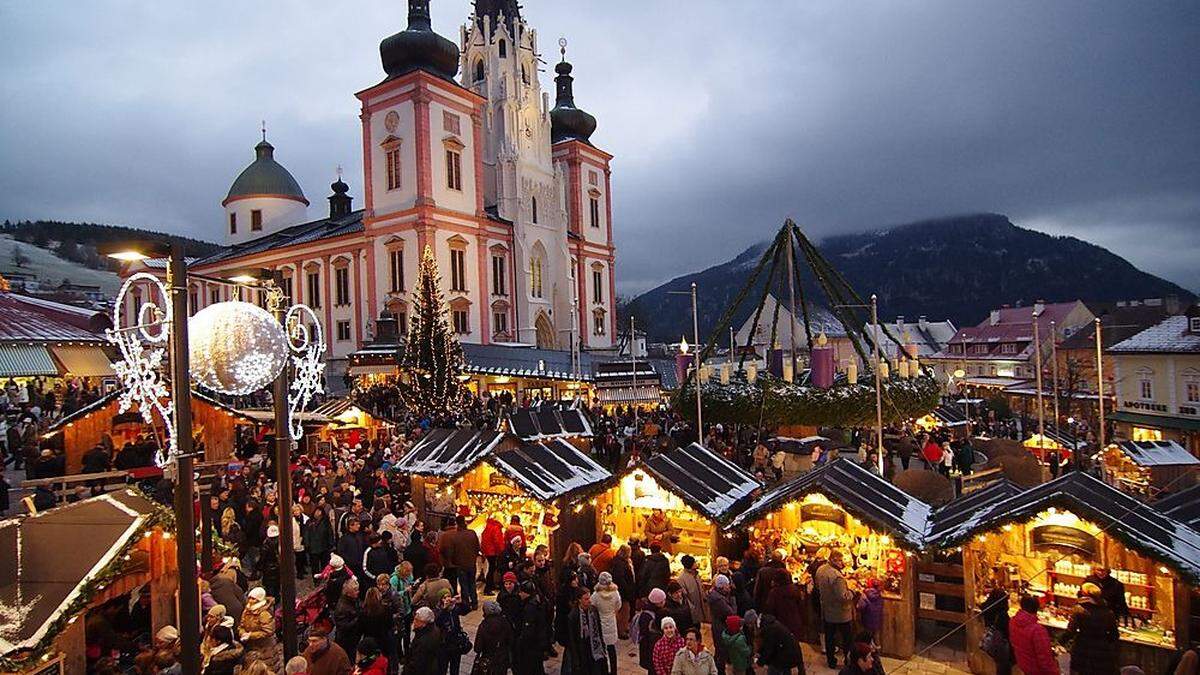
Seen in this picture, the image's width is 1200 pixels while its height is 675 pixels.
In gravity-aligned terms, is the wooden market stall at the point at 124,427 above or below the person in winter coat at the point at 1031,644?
above

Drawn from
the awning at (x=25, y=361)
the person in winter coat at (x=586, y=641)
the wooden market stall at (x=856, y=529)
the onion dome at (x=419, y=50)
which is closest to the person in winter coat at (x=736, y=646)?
the person in winter coat at (x=586, y=641)

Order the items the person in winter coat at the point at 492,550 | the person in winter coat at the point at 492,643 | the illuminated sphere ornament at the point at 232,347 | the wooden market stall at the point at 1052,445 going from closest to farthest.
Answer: the illuminated sphere ornament at the point at 232,347 → the person in winter coat at the point at 492,643 → the person in winter coat at the point at 492,550 → the wooden market stall at the point at 1052,445

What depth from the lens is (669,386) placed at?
3406cm

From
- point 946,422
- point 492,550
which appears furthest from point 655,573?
point 946,422

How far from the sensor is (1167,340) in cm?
2911

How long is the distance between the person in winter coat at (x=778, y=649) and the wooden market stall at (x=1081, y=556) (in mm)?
2421

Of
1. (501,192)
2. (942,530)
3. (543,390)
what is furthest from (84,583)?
(501,192)

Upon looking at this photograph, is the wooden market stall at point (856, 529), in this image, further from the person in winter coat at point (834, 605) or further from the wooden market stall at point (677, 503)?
the wooden market stall at point (677, 503)

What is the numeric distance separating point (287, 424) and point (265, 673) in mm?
2174

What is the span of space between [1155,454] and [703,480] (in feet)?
39.5

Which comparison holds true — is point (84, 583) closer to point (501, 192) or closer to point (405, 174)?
point (405, 174)

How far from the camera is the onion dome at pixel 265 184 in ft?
176

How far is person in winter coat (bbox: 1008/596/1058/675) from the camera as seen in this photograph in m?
6.82

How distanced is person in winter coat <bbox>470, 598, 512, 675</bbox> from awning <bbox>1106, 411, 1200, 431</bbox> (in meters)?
30.8
